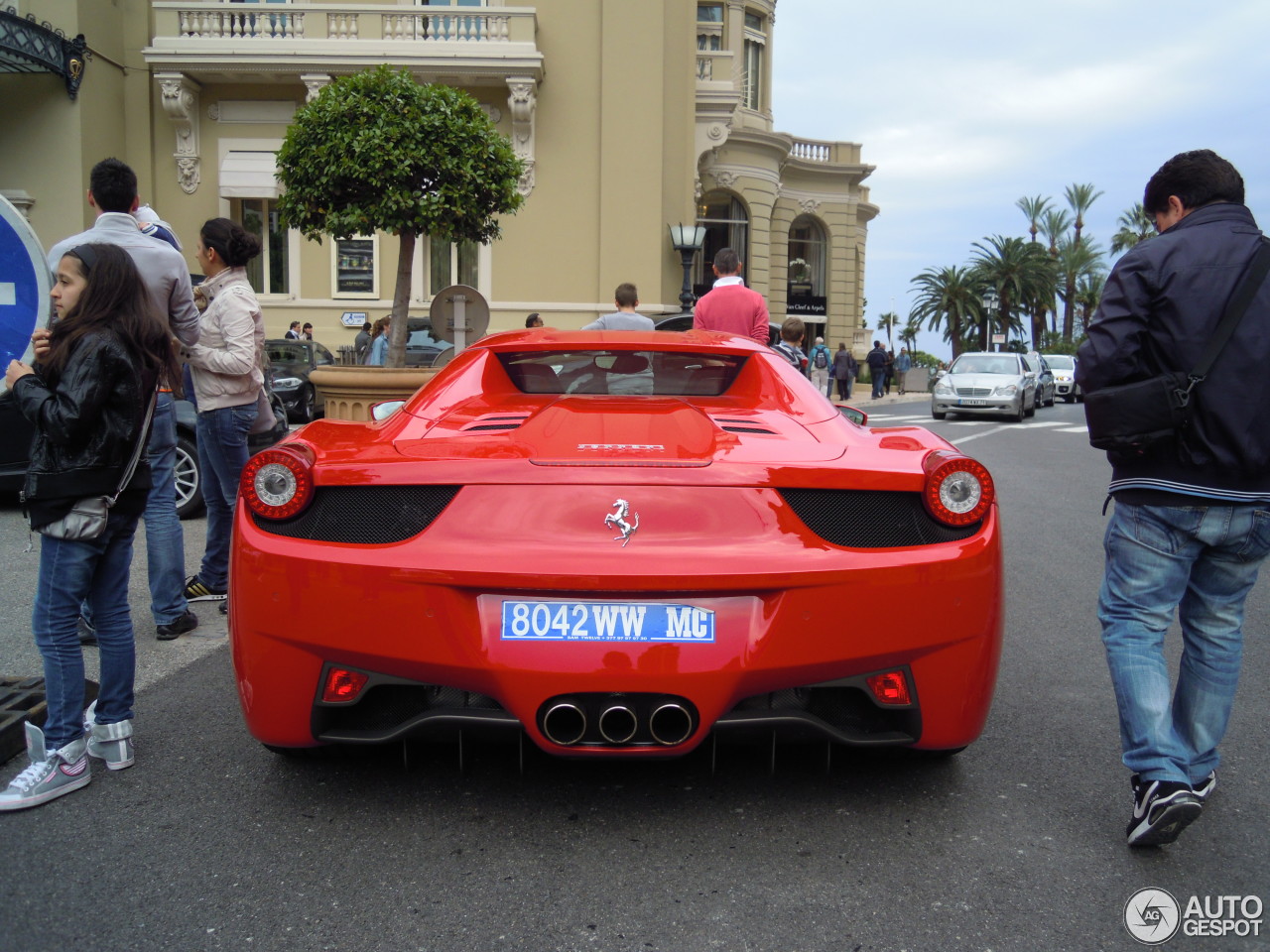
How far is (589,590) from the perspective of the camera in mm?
2617

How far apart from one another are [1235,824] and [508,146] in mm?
12219

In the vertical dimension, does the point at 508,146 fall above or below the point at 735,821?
above

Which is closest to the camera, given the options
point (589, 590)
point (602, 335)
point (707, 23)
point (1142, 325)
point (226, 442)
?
point (589, 590)

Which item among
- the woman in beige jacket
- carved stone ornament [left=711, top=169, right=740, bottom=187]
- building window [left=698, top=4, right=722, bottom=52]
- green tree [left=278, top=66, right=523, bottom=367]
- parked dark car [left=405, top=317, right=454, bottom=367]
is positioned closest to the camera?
the woman in beige jacket

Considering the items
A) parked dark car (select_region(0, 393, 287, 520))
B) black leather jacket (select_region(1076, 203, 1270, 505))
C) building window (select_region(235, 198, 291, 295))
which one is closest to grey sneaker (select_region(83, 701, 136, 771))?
black leather jacket (select_region(1076, 203, 1270, 505))

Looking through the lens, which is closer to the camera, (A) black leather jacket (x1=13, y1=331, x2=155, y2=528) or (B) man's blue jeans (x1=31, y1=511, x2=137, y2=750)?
(A) black leather jacket (x1=13, y1=331, x2=155, y2=528)

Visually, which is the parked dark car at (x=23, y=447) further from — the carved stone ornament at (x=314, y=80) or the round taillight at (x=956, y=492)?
the carved stone ornament at (x=314, y=80)

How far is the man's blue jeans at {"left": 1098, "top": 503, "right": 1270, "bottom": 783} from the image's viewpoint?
280cm

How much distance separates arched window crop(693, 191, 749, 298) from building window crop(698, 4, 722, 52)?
541 centimetres

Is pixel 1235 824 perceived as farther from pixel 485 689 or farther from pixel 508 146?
pixel 508 146

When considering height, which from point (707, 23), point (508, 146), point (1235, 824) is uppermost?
point (707, 23)

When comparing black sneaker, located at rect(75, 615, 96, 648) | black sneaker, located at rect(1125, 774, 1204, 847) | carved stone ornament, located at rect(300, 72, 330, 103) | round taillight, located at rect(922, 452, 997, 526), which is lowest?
black sneaker, located at rect(75, 615, 96, 648)

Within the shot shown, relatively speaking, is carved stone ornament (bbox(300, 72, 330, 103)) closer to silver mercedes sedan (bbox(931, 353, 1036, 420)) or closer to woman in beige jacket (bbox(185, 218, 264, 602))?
silver mercedes sedan (bbox(931, 353, 1036, 420))

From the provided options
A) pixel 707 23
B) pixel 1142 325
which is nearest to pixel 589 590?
pixel 1142 325
